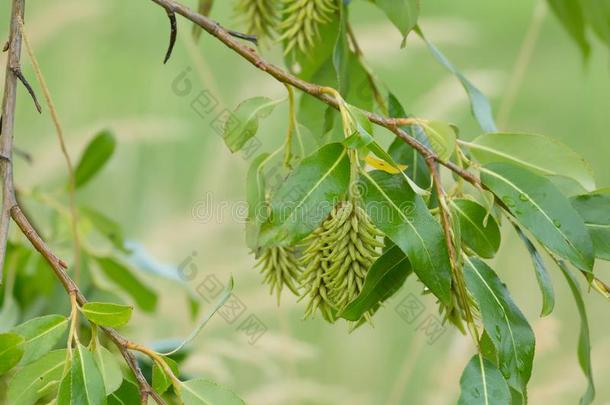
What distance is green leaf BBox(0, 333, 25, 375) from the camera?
1.42ft

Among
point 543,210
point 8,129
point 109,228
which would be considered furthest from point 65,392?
point 109,228

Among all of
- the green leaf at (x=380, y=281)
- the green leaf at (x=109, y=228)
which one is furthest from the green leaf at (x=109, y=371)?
the green leaf at (x=109, y=228)

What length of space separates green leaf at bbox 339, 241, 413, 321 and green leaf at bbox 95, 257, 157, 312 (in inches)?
18.9

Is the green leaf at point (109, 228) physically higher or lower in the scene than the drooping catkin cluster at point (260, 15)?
lower

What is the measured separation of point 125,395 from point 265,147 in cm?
120

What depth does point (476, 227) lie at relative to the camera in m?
0.49

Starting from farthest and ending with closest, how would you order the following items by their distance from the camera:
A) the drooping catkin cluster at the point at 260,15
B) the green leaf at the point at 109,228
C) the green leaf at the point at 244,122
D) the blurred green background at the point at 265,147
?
the blurred green background at the point at 265,147 < the green leaf at the point at 109,228 < the drooping catkin cluster at the point at 260,15 < the green leaf at the point at 244,122

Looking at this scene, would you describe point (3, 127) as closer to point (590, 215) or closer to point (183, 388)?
point (183, 388)

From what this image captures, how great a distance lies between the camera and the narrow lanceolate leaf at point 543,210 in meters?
0.47

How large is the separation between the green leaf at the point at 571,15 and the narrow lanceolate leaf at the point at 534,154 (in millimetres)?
279

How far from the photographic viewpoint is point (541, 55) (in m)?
1.91

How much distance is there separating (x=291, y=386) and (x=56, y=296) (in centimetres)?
57

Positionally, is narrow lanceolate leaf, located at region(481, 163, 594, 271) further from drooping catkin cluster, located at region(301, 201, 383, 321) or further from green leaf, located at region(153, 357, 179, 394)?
green leaf, located at region(153, 357, 179, 394)

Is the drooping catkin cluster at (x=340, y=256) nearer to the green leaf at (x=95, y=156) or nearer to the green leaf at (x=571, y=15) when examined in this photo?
the green leaf at (x=571, y=15)
